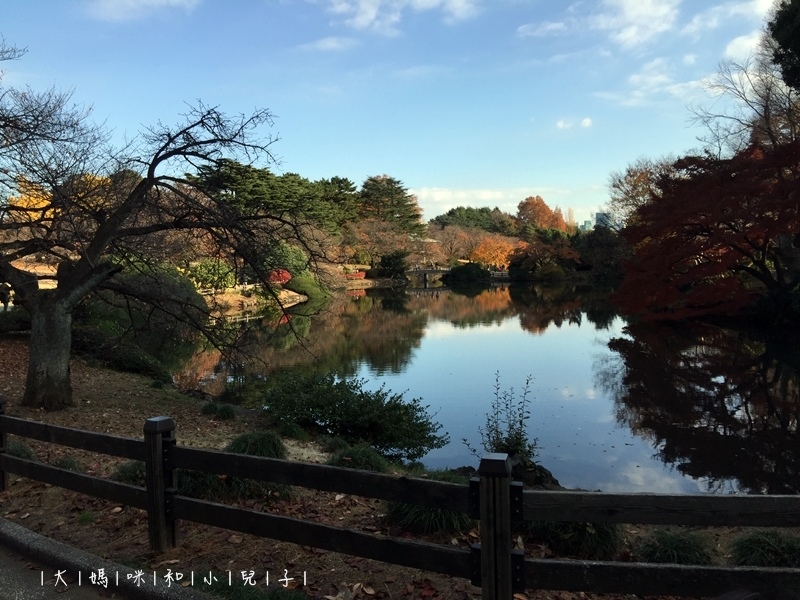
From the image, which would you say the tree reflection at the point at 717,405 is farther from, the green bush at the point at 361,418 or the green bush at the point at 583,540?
the green bush at the point at 583,540

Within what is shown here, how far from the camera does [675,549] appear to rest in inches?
166

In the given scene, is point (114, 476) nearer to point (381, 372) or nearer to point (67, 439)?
point (67, 439)

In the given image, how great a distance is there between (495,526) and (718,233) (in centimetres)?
2366

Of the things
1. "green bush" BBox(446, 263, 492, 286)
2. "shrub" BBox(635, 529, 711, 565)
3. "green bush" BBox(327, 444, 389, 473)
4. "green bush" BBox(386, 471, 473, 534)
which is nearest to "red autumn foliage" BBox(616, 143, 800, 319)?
"shrub" BBox(635, 529, 711, 565)

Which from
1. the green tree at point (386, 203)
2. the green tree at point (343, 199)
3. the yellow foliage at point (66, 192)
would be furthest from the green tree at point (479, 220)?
the yellow foliage at point (66, 192)

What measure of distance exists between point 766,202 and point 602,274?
3424 cm

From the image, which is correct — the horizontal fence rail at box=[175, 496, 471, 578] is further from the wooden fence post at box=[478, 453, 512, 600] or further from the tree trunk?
the tree trunk

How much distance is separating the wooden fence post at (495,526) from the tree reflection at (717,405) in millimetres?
6132

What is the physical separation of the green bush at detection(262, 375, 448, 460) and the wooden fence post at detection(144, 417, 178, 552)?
16.4 feet

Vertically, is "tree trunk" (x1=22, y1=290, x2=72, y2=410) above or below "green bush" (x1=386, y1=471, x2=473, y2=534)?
above

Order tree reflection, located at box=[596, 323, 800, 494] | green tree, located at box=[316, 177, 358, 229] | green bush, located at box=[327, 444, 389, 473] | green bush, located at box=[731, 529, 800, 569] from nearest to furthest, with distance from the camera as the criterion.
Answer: green bush, located at box=[731, 529, 800, 569], green bush, located at box=[327, 444, 389, 473], tree reflection, located at box=[596, 323, 800, 494], green tree, located at box=[316, 177, 358, 229]

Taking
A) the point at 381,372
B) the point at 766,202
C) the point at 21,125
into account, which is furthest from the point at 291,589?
the point at 766,202

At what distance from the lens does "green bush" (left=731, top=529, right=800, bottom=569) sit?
162 inches

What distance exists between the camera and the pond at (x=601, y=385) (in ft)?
28.6
